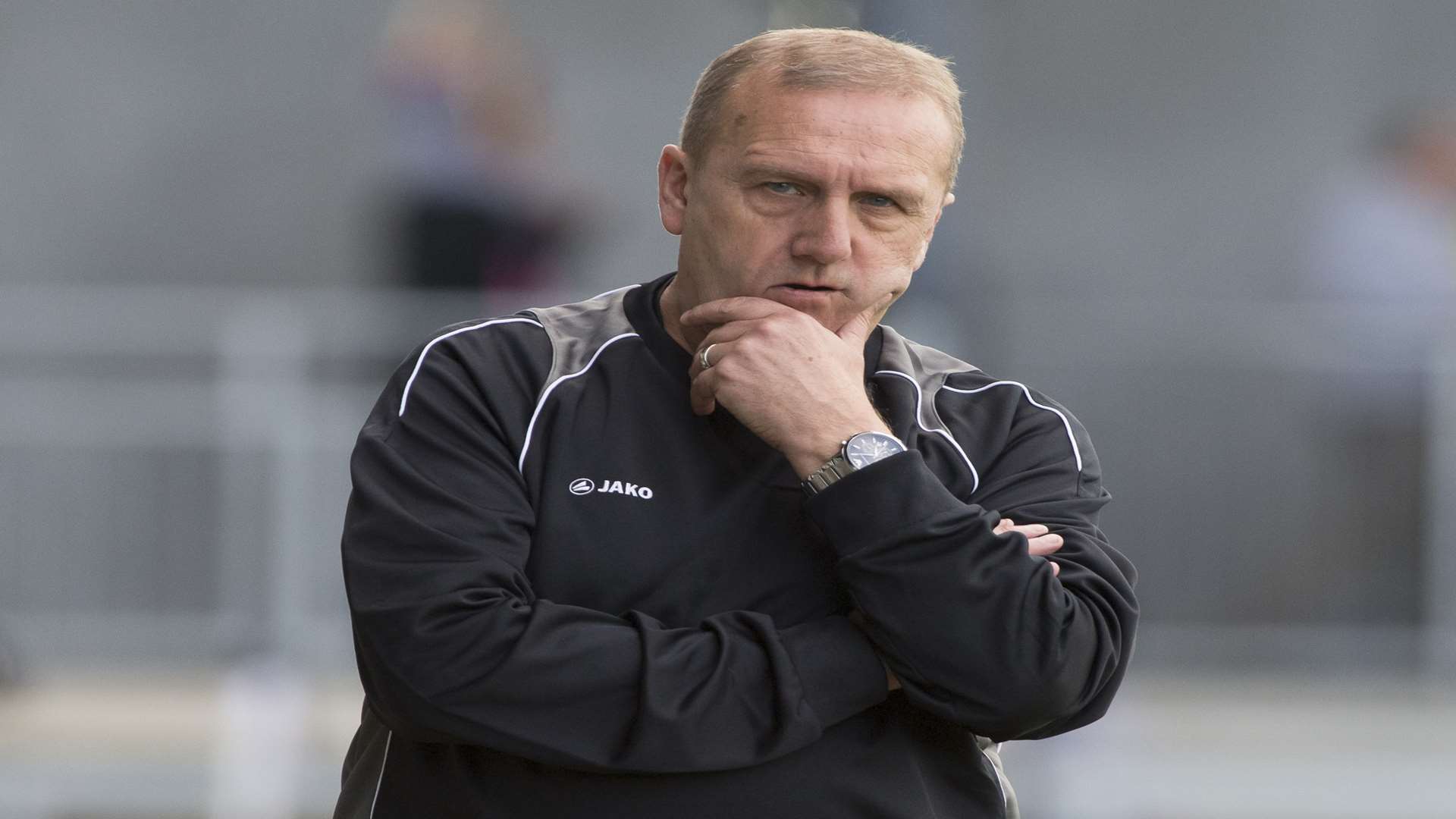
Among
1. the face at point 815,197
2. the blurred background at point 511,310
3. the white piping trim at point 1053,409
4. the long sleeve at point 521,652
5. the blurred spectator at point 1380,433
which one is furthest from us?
the blurred spectator at point 1380,433

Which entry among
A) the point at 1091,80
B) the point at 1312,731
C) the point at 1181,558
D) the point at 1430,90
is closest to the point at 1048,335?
the point at 1181,558

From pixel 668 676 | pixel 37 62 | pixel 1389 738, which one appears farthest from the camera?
pixel 37 62

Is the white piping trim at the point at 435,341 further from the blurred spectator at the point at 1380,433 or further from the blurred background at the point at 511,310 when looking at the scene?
the blurred spectator at the point at 1380,433

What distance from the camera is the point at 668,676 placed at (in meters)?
2.64

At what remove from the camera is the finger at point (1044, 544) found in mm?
2818

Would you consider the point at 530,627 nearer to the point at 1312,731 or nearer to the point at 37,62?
the point at 1312,731

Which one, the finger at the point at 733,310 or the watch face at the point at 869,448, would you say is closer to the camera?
the watch face at the point at 869,448

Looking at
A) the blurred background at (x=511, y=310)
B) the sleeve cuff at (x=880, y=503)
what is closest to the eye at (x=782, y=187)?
the sleeve cuff at (x=880, y=503)

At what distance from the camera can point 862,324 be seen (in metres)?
3.00

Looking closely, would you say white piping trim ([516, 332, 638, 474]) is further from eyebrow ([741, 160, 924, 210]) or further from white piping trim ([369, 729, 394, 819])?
white piping trim ([369, 729, 394, 819])

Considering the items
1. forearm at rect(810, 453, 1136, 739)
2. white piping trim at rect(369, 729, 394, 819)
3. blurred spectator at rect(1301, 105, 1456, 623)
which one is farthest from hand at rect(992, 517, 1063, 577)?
blurred spectator at rect(1301, 105, 1456, 623)

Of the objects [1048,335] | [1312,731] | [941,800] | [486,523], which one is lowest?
[1312,731]

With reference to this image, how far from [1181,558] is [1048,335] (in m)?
1.05

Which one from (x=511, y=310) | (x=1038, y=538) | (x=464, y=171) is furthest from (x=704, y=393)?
(x=464, y=171)
